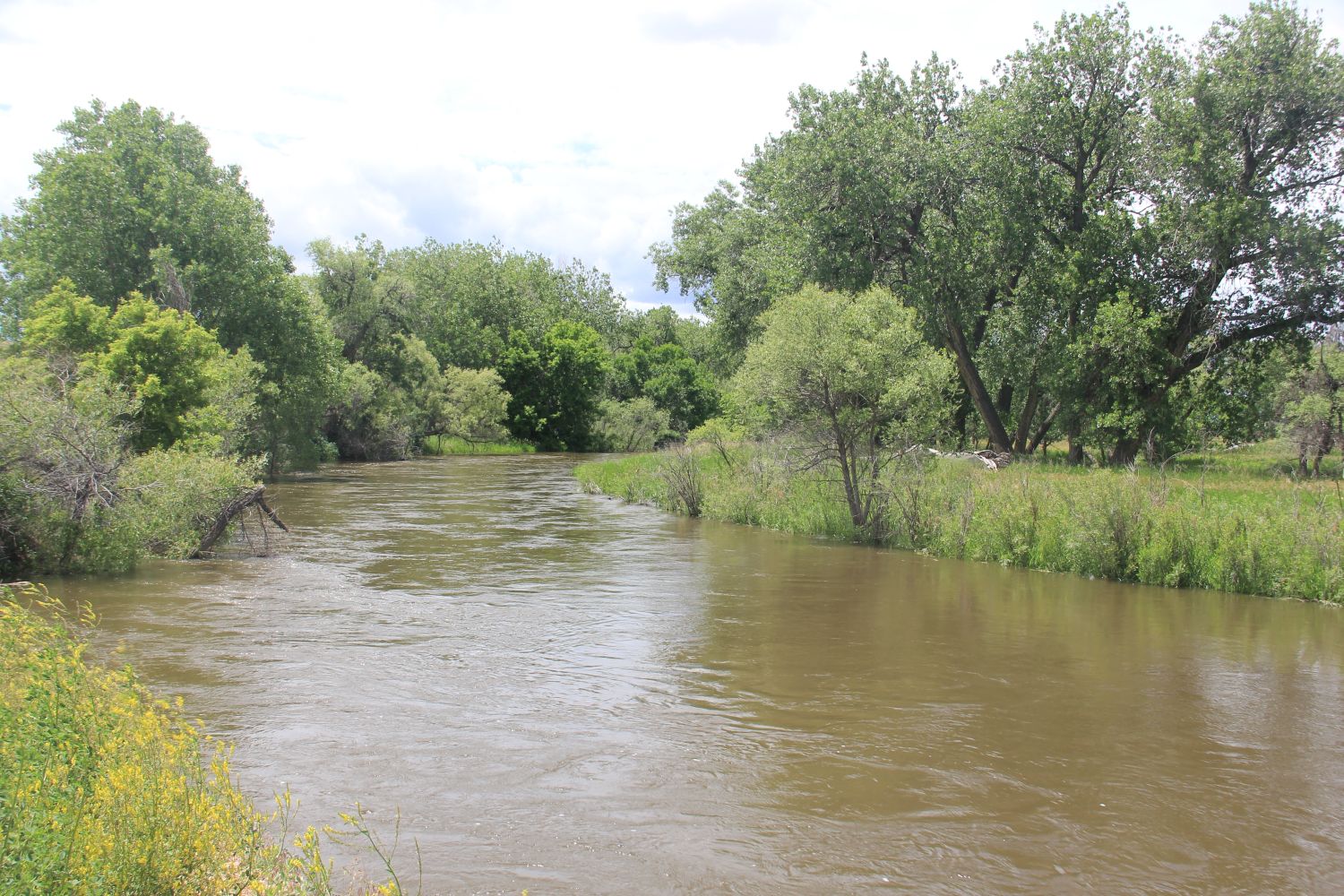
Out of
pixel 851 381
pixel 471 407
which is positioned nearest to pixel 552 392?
pixel 471 407

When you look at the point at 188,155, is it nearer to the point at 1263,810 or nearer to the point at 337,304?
the point at 337,304

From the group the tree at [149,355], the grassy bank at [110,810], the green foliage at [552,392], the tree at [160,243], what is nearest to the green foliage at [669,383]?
the green foliage at [552,392]

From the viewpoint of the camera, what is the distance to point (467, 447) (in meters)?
66.9

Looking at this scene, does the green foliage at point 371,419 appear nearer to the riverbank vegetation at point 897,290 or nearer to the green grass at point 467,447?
the green grass at point 467,447

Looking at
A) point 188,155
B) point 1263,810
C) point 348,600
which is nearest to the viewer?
point 1263,810

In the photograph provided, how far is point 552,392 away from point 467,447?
855cm

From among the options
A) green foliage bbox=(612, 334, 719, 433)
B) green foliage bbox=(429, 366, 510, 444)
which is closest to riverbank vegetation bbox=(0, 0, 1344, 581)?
green foliage bbox=(429, 366, 510, 444)

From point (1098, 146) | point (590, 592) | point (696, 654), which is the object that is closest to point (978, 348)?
point (1098, 146)

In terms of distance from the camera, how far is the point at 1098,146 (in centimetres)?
2747

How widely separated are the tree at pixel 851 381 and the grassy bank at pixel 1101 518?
2.50 feet

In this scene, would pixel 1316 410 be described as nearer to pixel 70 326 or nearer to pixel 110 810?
pixel 110 810

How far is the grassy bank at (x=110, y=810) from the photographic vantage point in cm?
429

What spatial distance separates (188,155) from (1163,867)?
42.2 m

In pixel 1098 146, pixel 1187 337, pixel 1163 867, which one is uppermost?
pixel 1098 146
